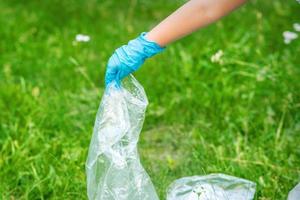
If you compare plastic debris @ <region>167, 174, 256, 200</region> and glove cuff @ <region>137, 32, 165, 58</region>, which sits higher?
glove cuff @ <region>137, 32, 165, 58</region>

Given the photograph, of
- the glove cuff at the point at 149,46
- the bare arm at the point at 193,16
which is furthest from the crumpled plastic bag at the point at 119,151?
the bare arm at the point at 193,16

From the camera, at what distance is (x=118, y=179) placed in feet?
7.67

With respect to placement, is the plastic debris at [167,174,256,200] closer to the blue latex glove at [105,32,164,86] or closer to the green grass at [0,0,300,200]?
the green grass at [0,0,300,200]

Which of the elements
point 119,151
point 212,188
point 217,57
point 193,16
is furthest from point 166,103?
point 193,16

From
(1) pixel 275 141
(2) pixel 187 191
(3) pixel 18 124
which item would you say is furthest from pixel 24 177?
(1) pixel 275 141

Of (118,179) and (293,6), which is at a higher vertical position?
(118,179)

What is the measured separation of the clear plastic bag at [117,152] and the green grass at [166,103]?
1.05 ft

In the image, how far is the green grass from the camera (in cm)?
279

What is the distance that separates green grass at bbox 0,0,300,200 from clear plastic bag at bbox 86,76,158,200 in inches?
12.6

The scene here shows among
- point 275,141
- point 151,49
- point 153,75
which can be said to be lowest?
point 275,141

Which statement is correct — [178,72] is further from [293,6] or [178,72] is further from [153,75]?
[293,6]

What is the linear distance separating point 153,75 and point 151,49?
1.37m

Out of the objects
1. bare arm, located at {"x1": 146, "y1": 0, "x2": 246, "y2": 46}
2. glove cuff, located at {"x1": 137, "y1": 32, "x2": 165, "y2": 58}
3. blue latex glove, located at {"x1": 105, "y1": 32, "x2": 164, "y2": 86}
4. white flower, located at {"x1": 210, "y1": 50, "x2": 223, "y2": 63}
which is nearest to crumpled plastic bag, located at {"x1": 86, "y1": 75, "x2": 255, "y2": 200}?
blue latex glove, located at {"x1": 105, "y1": 32, "x2": 164, "y2": 86}

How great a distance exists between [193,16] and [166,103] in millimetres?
1283
